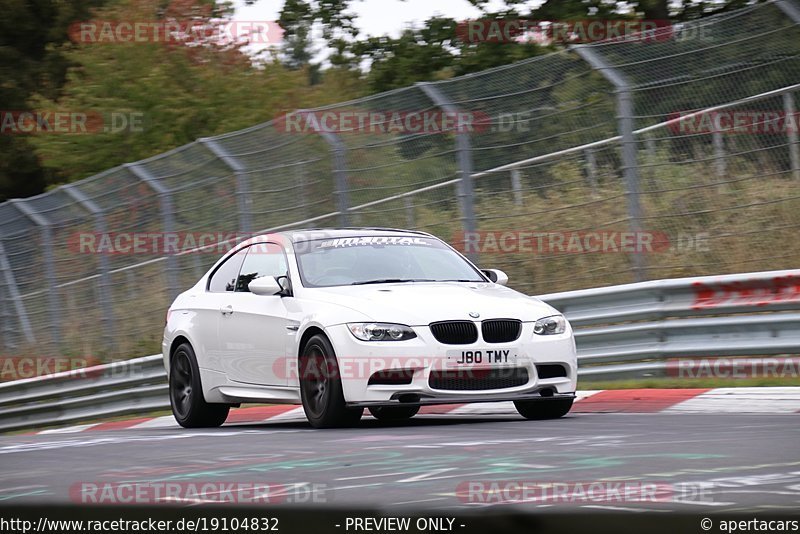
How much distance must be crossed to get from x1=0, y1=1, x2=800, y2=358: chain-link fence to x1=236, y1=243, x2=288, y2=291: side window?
2955mm

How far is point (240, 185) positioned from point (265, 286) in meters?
5.98

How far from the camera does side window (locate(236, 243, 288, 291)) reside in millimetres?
10011

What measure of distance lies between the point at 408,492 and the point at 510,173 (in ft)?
25.4

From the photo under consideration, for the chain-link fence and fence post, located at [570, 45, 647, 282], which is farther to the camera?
fence post, located at [570, 45, 647, 282]

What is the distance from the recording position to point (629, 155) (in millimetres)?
11625

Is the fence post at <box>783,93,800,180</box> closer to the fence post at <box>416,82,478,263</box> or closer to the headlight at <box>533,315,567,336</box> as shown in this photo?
the headlight at <box>533,315,567,336</box>

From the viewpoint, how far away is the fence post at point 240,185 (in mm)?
15250

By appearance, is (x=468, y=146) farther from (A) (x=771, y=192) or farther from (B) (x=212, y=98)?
(B) (x=212, y=98)

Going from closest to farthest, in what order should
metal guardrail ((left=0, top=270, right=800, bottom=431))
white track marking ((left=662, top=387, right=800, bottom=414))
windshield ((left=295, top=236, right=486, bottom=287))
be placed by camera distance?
white track marking ((left=662, top=387, right=800, bottom=414)), windshield ((left=295, top=236, right=486, bottom=287)), metal guardrail ((left=0, top=270, right=800, bottom=431))

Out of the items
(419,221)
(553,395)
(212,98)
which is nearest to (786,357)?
(553,395)

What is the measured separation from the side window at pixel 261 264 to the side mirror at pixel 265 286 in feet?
1.05
